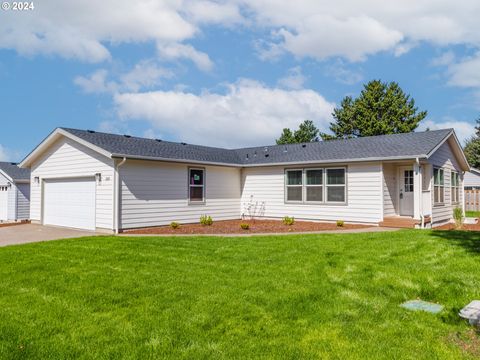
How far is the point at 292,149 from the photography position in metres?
18.3

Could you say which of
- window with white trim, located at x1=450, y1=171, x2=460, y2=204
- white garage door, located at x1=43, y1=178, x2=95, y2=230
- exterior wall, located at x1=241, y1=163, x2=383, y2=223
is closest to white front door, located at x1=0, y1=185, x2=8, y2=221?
white garage door, located at x1=43, y1=178, x2=95, y2=230

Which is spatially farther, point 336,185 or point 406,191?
point 336,185

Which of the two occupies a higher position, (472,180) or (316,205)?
(472,180)

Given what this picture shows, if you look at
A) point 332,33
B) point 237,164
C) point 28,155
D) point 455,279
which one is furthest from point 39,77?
point 455,279

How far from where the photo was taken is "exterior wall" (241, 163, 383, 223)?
1416cm

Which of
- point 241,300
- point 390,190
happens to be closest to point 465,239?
point 390,190

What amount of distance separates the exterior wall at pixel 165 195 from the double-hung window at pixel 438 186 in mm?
9013

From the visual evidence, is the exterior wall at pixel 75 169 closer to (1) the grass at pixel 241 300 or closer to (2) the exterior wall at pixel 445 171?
(1) the grass at pixel 241 300

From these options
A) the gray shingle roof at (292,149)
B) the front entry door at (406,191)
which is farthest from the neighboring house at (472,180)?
the front entry door at (406,191)

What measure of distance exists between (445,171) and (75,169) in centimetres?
1620

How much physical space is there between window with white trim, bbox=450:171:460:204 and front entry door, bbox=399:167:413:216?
3996 mm

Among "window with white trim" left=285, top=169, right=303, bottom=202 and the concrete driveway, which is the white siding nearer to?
the concrete driveway

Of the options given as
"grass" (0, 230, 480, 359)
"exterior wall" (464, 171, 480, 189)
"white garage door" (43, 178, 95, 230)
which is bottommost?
"grass" (0, 230, 480, 359)

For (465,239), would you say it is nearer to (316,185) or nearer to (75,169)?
(316,185)
